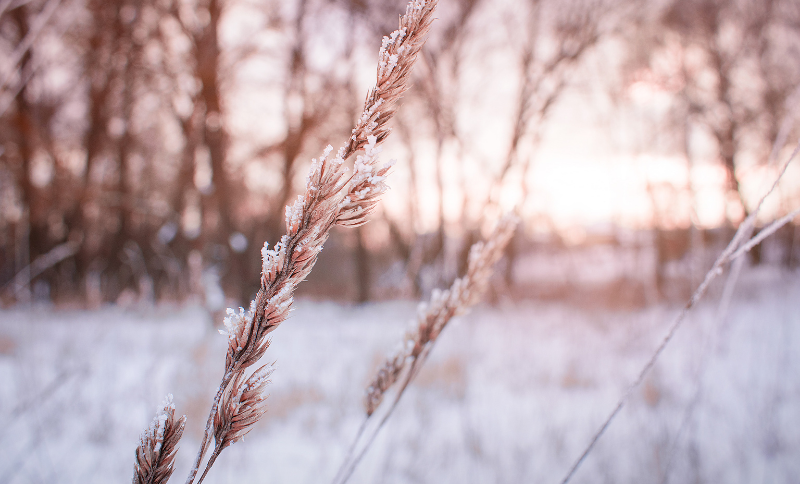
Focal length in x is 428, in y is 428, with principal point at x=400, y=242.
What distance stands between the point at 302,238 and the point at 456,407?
9.92 feet

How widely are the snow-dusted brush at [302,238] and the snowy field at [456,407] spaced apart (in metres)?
0.75

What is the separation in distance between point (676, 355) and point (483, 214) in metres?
3.85

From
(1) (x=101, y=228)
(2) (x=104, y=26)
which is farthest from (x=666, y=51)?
(1) (x=101, y=228)

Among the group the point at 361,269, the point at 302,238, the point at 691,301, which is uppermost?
the point at 302,238

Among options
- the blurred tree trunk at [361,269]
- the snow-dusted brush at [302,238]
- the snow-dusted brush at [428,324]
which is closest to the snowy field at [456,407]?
the snow-dusted brush at [428,324]

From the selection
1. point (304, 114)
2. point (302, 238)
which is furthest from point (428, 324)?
point (304, 114)

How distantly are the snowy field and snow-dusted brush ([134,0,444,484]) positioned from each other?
749mm

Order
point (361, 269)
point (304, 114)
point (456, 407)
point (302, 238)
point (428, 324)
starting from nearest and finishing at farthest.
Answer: point (302, 238)
point (428, 324)
point (456, 407)
point (304, 114)
point (361, 269)

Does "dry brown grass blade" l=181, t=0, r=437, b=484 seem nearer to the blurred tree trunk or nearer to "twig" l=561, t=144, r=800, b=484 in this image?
"twig" l=561, t=144, r=800, b=484

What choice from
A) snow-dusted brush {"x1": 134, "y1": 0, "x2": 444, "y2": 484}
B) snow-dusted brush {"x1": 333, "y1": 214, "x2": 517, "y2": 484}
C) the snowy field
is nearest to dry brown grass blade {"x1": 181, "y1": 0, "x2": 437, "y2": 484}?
snow-dusted brush {"x1": 134, "y1": 0, "x2": 444, "y2": 484}

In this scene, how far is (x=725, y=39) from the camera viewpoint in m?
11.0

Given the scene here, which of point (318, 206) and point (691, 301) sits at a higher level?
point (318, 206)

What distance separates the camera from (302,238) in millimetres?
486

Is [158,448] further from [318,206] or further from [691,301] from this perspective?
[691,301]
